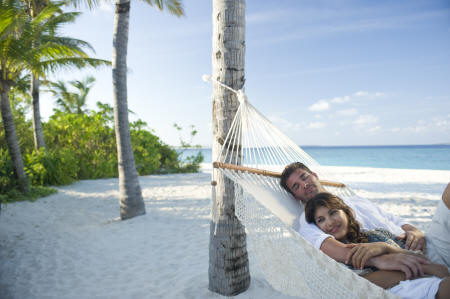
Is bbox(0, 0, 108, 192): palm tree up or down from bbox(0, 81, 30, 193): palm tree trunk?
→ up

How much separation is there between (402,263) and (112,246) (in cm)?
244

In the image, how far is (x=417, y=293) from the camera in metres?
0.79

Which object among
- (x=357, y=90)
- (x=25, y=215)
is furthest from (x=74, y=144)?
(x=357, y=90)

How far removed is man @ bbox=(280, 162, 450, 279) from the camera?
0.89 meters

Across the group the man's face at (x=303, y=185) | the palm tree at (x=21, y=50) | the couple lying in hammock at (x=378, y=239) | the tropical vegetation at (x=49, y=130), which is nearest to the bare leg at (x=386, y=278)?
the couple lying in hammock at (x=378, y=239)

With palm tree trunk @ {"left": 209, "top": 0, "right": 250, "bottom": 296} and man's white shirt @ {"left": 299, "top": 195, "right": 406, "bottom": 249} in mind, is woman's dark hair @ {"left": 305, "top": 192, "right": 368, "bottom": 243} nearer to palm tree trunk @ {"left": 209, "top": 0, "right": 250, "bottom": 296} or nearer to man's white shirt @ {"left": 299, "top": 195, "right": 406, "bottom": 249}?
man's white shirt @ {"left": 299, "top": 195, "right": 406, "bottom": 249}

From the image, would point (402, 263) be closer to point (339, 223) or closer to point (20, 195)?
Answer: point (339, 223)

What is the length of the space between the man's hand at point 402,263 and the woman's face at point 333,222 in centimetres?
23

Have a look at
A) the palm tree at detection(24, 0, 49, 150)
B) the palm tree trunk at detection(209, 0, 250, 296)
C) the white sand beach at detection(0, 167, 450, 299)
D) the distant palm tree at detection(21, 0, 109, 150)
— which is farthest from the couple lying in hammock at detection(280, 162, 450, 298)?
the palm tree at detection(24, 0, 49, 150)

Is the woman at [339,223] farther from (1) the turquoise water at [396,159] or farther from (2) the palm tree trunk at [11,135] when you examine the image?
(1) the turquoise water at [396,159]

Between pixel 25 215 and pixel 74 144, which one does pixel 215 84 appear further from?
pixel 74 144

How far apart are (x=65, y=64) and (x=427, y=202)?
678cm

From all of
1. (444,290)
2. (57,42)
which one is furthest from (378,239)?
(57,42)

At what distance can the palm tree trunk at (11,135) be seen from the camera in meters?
4.13
